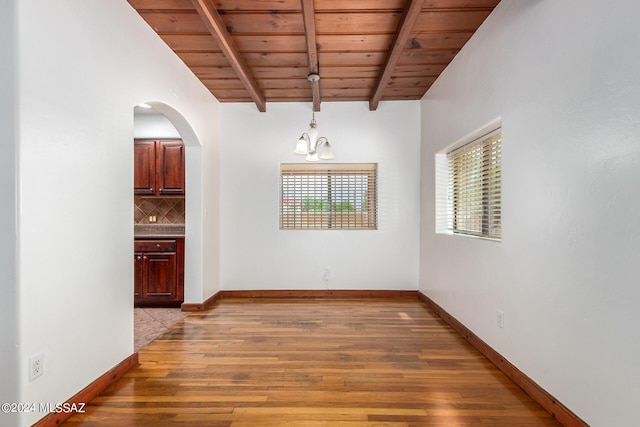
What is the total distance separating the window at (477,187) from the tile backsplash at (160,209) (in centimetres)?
375

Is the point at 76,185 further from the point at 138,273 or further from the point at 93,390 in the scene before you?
the point at 138,273

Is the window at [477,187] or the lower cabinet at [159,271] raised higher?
the window at [477,187]

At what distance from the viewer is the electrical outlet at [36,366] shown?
1.55m

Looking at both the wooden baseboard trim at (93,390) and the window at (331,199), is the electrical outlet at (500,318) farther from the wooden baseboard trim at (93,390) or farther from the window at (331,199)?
the wooden baseboard trim at (93,390)

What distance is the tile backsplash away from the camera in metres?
4.59

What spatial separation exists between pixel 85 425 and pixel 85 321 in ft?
1.86

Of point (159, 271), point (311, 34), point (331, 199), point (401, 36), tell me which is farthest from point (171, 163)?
point (401, 36)

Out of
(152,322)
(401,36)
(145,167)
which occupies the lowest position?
(152,322)

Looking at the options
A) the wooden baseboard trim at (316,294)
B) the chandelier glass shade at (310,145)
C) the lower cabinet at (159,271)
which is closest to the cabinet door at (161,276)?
the lower cabinet at (159,271)

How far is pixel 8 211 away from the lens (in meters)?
1.50

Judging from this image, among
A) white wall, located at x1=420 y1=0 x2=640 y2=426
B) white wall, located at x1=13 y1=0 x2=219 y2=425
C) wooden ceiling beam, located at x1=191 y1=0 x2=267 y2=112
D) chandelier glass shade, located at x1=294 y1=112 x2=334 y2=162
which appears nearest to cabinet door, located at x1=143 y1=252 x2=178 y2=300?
white wall, located at x1=13 y1=0 x2=219 y2=425

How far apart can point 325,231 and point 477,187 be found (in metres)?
2.10

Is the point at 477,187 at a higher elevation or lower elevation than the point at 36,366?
higher

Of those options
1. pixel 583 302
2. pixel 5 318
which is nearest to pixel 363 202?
pixel 583 302
